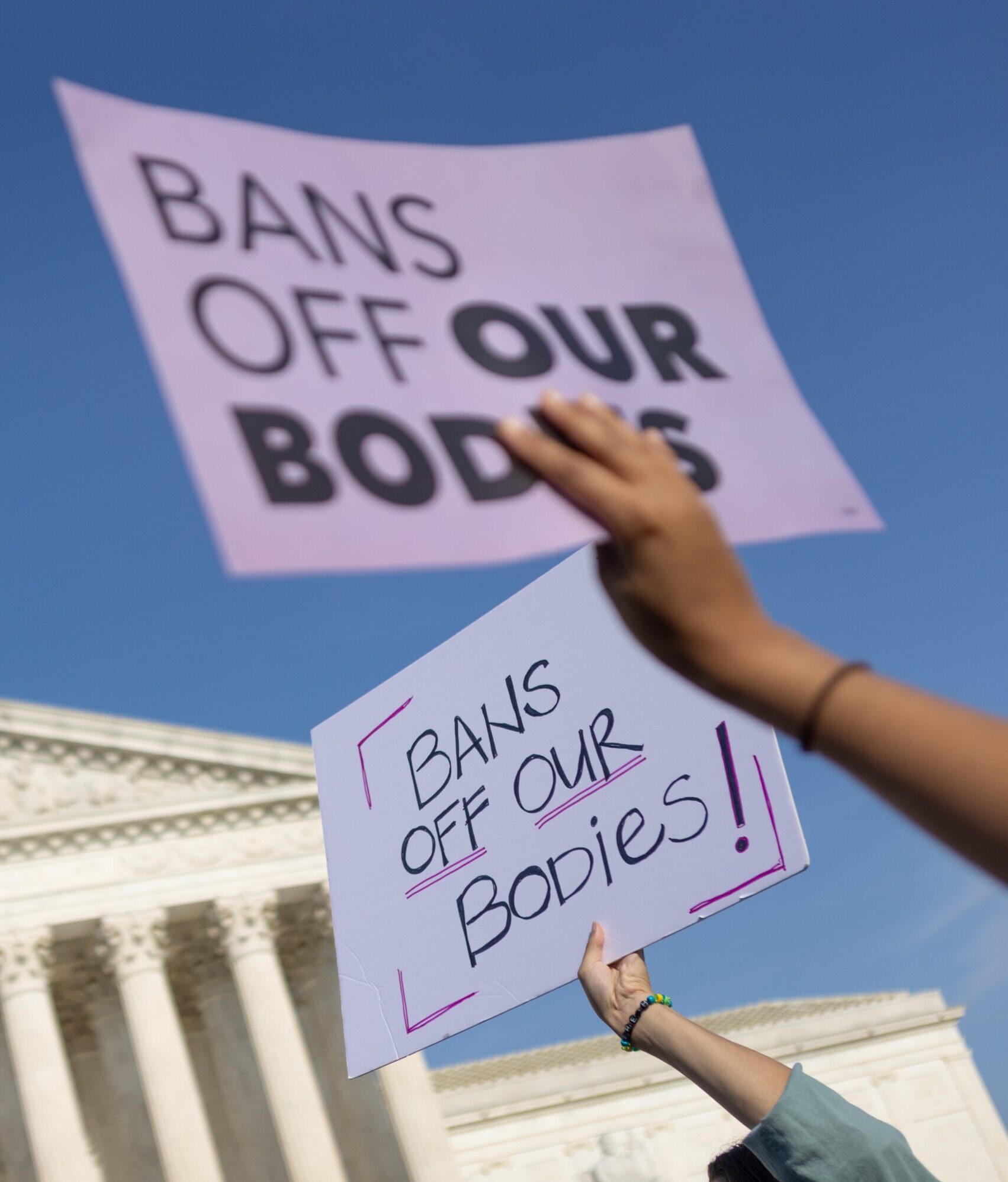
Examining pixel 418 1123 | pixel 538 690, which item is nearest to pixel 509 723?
pixel 538 690

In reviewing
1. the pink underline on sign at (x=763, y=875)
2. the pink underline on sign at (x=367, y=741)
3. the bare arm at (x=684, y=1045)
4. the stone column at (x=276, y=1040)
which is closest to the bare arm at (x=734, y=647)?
the bare arm at (x=684, y=1045)

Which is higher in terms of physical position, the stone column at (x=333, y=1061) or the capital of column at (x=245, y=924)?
the capital of column at (x=245, y=924)

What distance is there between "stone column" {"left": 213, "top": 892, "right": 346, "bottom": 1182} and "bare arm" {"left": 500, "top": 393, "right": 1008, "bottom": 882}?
105ft

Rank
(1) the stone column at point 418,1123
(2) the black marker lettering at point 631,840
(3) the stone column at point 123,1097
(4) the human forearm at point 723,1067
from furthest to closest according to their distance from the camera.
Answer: (3) the stone column at point 123,1097, (1) the stone column at point 418,1123, (2) the black marker lettering at point 631,840, (4) the human forearm at point 723,1067

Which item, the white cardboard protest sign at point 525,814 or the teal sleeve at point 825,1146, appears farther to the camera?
the white cardboard protest sign at point 525,814

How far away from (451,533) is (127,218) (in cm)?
84

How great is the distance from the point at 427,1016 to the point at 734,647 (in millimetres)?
4059

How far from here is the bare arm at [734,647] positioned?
1.74 m

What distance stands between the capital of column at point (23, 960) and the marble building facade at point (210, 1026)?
0.17ft

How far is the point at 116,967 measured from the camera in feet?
109

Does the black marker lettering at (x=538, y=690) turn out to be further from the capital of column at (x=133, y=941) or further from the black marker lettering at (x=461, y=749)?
the capital of column at (x=133, y=941)

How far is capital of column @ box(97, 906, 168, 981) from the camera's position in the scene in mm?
33188

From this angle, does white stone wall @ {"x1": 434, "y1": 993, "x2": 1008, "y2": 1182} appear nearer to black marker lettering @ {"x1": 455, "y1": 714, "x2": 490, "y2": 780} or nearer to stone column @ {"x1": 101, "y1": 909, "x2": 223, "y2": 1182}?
stone column @ {"x1": 101, "y1": 909, "x2": 223, "y2": 1182}

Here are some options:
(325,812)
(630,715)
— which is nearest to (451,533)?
(630,715)
